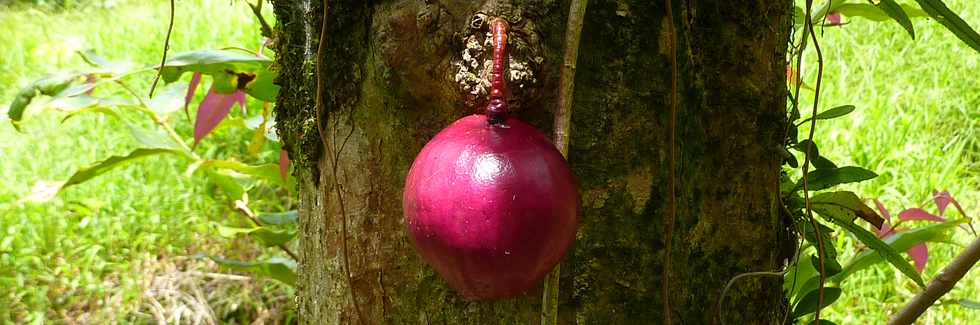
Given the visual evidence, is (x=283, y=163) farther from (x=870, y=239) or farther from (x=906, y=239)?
(x=906, y=239)

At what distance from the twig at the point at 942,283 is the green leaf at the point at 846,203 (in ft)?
0.72

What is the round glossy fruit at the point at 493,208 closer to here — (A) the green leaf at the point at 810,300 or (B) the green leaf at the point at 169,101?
(A) the green leaf at the point at 810,300

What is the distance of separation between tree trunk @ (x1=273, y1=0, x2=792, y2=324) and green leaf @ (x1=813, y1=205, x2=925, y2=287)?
0.75 ft

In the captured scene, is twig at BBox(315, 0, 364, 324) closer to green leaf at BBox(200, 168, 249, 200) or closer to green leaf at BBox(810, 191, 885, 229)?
green leaf at BBox(810, 191, 885, 229)

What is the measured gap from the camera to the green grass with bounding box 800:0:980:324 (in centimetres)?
229

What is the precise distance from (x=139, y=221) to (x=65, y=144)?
679 millimetres

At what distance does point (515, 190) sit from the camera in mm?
663

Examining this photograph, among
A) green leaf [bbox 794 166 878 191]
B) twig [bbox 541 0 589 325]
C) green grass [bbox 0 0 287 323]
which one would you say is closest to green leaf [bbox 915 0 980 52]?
green leaf [bbox 794 166 878 191]

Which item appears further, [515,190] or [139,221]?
[139,221]

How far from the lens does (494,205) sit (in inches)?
26.0

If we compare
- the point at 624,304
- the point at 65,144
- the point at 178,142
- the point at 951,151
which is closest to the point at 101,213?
the point at 65,144

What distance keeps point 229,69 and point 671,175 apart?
2.92ft

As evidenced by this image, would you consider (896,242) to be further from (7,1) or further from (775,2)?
(7,1)

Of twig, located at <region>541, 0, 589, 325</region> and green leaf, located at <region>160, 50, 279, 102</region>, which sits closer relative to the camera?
twig, located at <region>541, 0, 589, 325</region>
